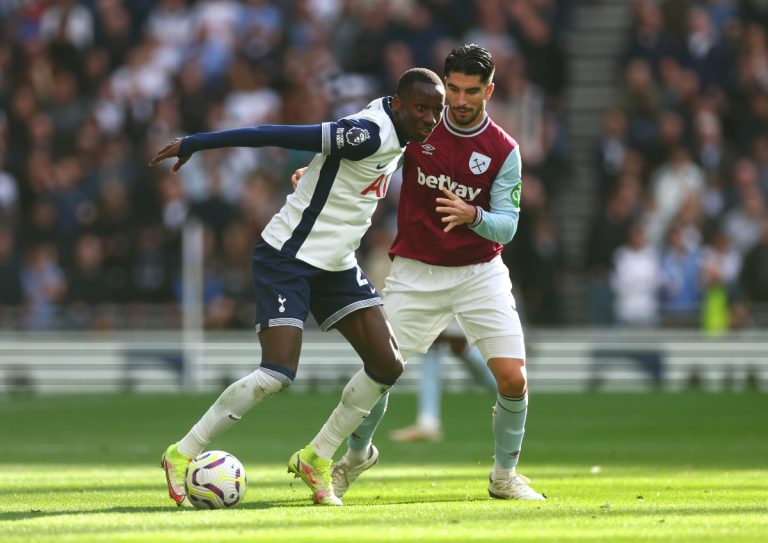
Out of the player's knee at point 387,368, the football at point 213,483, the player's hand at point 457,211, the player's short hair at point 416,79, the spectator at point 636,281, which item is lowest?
the spectator at point 636,281

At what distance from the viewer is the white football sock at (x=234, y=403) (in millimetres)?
8969

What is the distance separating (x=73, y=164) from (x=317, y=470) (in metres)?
15.6

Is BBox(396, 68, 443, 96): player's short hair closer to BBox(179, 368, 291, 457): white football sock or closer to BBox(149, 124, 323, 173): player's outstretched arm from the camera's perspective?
BBox(149, 124, 323, 173): player's outstretched arm

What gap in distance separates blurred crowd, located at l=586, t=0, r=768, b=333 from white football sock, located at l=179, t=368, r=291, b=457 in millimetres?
12657

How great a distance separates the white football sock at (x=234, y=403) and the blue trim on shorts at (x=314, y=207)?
29.6 inches

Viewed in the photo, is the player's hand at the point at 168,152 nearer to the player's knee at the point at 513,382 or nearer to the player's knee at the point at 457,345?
the player's knee at the point at 513,382

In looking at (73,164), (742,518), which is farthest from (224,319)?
(742,518)

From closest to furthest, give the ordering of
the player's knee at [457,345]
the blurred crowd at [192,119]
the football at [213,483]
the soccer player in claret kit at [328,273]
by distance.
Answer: the football at [213,483], the soccer player in claret kit at [328,273], the player's knee at [457,345], the blurred crowd at [192,119]

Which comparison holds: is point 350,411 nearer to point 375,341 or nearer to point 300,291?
point 375,341

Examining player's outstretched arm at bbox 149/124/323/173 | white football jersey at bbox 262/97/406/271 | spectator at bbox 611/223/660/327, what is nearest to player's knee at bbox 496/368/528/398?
white football jersey at bbox 262/97/406/271

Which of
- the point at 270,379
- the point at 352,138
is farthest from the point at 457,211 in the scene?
the point at 270,379

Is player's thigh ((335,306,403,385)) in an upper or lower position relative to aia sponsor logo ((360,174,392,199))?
lower

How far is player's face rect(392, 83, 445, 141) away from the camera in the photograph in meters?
9.14

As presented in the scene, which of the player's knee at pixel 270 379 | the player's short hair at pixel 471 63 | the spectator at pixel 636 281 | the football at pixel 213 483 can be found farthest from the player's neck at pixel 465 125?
the spectator at pixel 636 281
